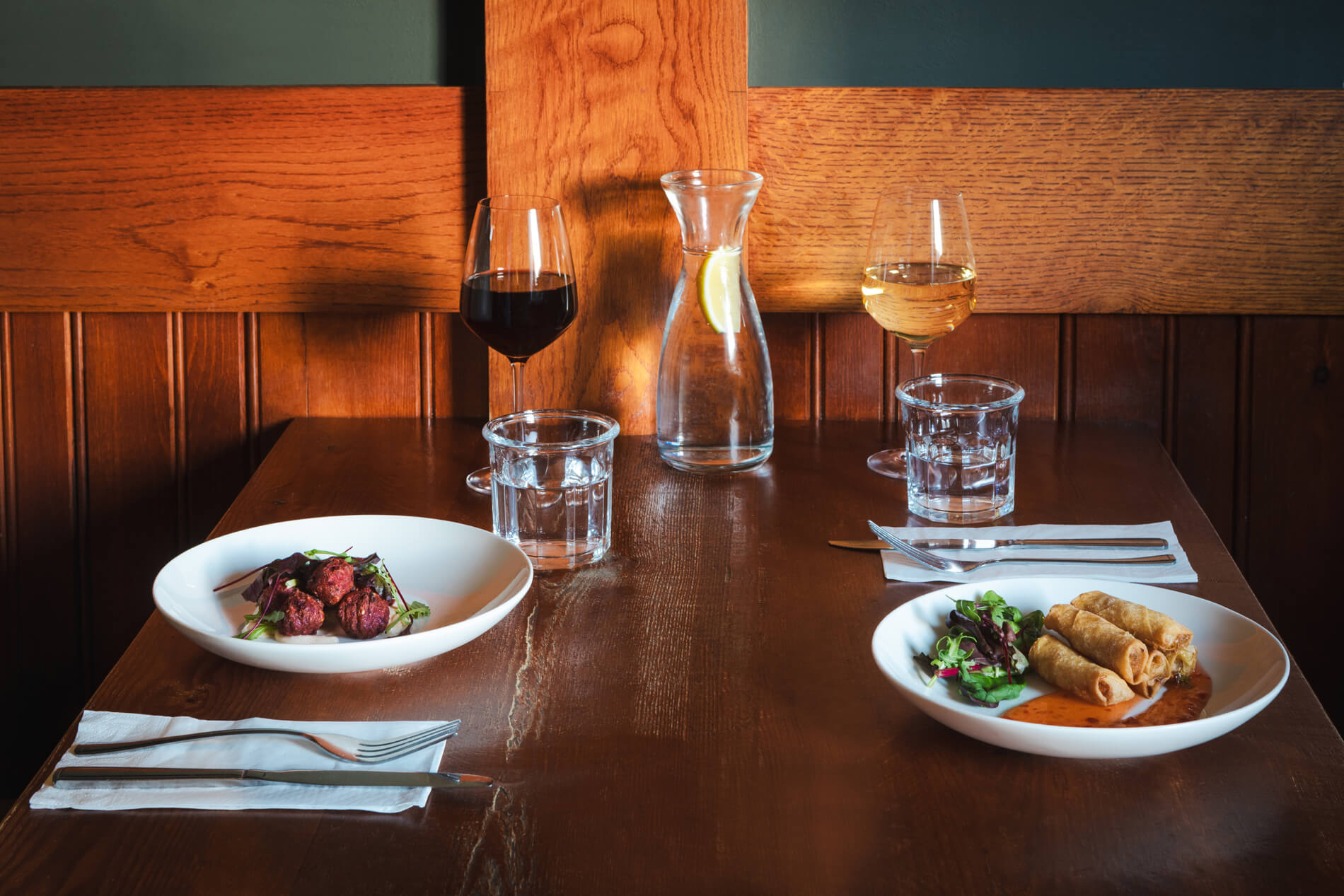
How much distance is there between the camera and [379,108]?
55.5 inches

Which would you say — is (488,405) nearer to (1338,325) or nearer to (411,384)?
(411,384)

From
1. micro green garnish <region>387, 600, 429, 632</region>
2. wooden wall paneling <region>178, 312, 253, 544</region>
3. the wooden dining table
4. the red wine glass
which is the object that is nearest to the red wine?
the red wine glass

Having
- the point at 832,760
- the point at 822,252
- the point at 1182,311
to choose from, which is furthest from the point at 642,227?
the point at 832,760

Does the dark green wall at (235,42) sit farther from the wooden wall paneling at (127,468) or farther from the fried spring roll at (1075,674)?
the fried spring roll at (1075,674)

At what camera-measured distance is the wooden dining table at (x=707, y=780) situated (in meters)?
0.58

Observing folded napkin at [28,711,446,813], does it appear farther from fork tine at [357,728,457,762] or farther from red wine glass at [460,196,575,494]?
red wine glass at [460,196,575,494]

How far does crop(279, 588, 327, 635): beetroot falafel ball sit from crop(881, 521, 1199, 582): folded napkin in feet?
1.47

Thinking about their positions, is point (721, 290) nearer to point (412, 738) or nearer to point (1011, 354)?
point (1011, 354)

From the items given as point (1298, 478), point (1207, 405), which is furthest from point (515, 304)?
point (1298, 478)

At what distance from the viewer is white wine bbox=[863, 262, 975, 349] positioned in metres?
1.23

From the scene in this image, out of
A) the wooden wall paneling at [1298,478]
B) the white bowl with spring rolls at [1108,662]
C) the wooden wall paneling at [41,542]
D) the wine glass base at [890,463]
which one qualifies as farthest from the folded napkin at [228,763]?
the wooden wall paneling at [1298,478]

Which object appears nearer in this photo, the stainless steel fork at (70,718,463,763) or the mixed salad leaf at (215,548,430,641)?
the stainless steel fork at (70,718,463,763)

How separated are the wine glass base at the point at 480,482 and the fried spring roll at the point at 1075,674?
0.61 metres

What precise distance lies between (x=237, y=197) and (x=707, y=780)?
42.3 inches
